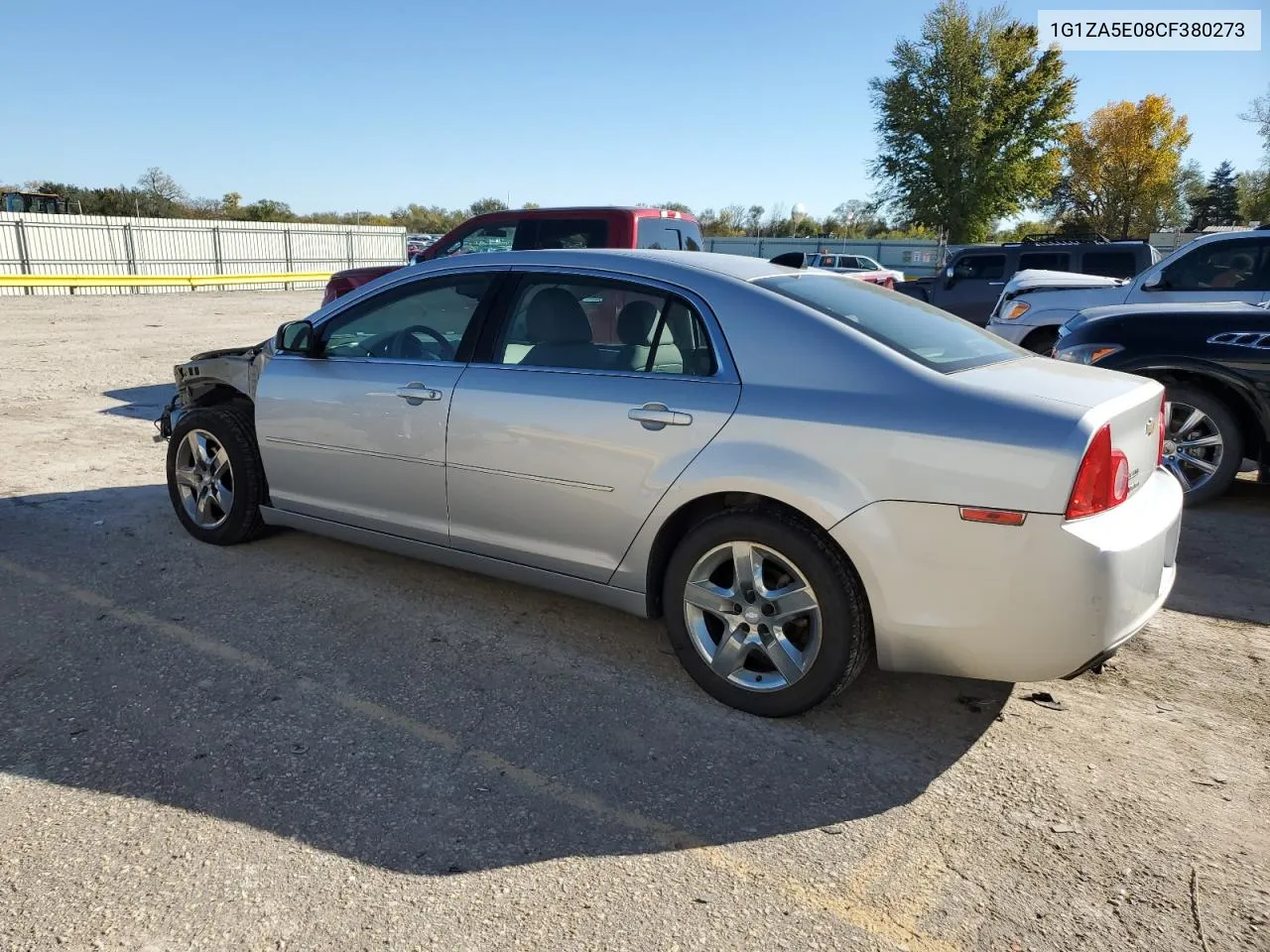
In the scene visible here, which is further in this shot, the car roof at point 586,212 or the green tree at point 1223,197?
the green tree at point 1223,197

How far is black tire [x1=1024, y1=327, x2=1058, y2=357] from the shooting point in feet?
31.8

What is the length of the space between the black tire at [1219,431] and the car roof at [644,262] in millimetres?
3706

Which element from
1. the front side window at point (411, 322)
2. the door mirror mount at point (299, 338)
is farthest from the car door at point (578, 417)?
the door mirror mount at point (299, 338)

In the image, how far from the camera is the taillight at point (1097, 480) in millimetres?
2721

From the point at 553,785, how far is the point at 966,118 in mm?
39240

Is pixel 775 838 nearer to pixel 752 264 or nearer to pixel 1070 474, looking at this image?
pixel 1070 474

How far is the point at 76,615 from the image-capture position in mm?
4074

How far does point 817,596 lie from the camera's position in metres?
3.09

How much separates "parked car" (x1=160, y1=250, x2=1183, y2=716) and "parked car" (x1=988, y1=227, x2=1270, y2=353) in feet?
17.6

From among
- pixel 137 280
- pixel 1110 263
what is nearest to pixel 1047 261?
pixel 1110 263

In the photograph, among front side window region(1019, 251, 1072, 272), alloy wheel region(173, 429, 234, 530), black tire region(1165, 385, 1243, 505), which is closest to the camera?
alloy wheel region(173, 429, 234, 530)

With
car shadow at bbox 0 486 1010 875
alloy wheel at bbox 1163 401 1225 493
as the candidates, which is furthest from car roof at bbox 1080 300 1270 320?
car shadow at bbox 0 486 1010 875

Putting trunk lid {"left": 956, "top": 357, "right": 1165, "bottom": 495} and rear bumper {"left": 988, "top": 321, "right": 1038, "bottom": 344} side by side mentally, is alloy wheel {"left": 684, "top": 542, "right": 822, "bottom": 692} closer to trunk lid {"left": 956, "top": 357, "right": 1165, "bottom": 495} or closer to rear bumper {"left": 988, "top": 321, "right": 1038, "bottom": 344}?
trunk lid {"left": 956, "top": 357, "right": 1165, "bottom": 495}

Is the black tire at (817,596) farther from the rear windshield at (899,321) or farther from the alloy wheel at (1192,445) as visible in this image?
the alloy wheel at (1192,445)
